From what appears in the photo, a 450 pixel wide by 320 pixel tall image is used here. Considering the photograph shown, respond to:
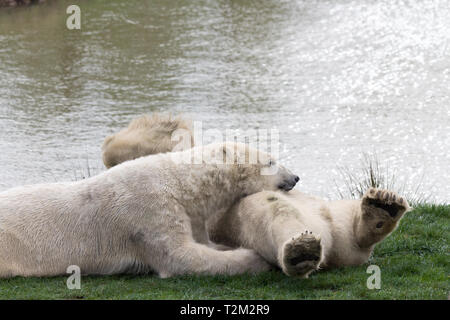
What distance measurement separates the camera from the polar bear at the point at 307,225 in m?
4.84

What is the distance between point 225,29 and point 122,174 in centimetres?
1319

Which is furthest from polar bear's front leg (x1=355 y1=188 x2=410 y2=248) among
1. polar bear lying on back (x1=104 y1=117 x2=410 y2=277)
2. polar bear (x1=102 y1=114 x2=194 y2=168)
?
polar bear (x1=102 y1=114 x2=194 y2=168)

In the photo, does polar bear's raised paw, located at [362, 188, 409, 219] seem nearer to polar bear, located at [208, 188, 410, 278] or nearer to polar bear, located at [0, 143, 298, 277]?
polar bear, located at [208, 188, 410, 278]

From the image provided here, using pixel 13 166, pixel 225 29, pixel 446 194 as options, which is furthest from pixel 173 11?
pixel 446 194

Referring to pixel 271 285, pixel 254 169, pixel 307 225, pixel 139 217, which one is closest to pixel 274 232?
pixel 307 225

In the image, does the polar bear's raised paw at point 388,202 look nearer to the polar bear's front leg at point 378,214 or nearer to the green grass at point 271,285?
the polar bear's front leg at point 378,214

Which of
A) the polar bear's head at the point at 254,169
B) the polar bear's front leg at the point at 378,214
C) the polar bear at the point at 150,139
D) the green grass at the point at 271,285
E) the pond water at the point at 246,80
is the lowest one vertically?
the green grass at the point at 271,285

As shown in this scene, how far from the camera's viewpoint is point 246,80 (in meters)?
14.7

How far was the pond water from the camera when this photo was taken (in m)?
11.5

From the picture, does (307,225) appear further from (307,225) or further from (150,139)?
(150,139)

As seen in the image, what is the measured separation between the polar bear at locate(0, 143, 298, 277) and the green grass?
4.7 inches

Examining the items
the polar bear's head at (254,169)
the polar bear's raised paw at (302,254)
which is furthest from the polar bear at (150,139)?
the polar bear's raised paw at (302,254)

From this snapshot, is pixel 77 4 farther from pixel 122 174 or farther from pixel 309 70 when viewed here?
pixel 122 174

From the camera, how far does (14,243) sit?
17.3 ft
